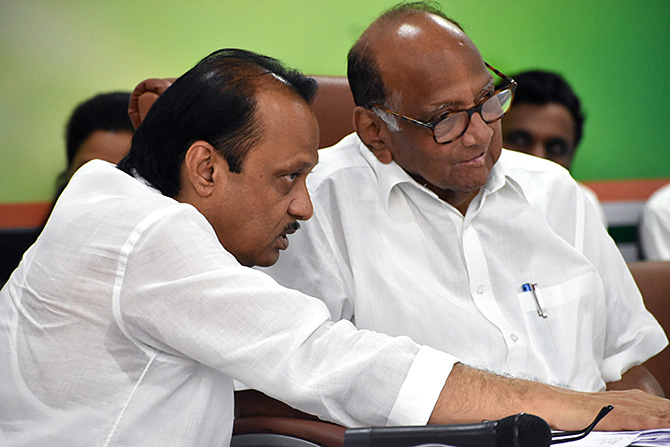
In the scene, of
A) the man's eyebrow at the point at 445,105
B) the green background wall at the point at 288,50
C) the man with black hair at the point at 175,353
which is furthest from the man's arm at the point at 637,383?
the green background wall at the point at 288,50

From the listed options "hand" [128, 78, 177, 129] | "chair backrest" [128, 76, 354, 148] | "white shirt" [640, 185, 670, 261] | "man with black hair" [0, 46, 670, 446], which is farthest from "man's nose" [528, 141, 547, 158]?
"man with black hair" [0, 46, 670, 446]

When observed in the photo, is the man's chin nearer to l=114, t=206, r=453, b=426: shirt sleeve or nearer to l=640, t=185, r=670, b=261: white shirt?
l=114, t=206, r=453, b=426: shirt sleeve

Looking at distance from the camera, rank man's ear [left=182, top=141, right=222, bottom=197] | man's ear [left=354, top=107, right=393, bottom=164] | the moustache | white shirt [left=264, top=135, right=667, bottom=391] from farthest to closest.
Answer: man's ear [left=354, top=107, right=393, bottom=164]
white shirt [left=264, top=135, right=667, bottom=391]
the moustache
man's ear [left=182, top=141, right=222, bottom=197]

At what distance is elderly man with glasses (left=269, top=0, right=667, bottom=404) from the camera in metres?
1.60

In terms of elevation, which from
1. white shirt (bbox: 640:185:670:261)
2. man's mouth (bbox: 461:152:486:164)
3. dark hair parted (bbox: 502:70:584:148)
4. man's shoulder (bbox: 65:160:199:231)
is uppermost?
man's shoulder (bbox: 65:160:199:231)

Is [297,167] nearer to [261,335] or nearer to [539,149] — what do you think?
[261,335]

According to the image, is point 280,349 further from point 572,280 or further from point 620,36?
point 620,36

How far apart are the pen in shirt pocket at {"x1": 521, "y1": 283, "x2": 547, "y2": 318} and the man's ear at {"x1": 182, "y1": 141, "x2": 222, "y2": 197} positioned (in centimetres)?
75

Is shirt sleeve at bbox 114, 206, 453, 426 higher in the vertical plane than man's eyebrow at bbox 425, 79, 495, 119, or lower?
lower

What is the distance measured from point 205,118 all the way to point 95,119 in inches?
57.6

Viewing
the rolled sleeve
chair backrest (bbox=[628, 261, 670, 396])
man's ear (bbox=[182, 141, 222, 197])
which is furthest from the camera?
chair backrest (bbox=[628, 261, 670, 396])

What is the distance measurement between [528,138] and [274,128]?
2.17 meters

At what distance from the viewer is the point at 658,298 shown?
Answer: 2.06 meters

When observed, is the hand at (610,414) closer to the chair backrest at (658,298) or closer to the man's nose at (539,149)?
the chair backrest at (658,298)
